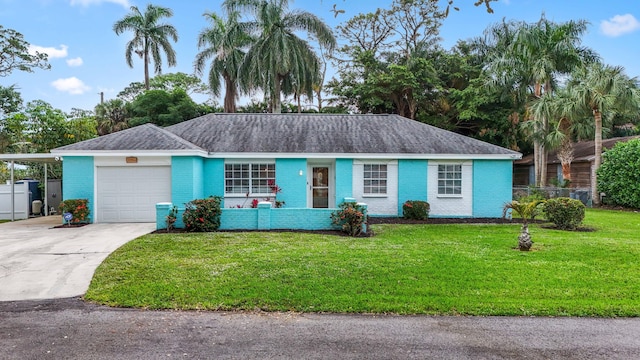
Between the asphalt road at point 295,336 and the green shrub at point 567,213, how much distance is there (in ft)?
27.5

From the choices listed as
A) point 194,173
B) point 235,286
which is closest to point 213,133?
point 194,173

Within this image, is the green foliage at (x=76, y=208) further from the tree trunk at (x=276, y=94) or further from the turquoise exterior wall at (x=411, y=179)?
the tree trunk at (x=276, y=94)

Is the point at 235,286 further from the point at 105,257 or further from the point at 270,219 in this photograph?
the point at 270,219

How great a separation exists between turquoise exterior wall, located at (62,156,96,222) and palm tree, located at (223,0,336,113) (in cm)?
1431

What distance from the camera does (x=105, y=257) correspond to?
8.27m

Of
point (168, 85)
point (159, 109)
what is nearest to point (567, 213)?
point (159, 109)

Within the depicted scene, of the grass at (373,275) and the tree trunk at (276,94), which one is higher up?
the tree trunk at (276,94)

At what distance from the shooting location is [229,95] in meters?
31.5

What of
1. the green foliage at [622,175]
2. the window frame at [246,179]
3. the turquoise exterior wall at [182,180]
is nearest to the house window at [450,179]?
the window frame at [246,179]

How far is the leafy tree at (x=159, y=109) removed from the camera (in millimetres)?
29844

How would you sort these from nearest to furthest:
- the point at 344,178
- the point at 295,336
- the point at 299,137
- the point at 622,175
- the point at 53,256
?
the point at 295,336 < the point at 53,256 < the point at 344,178 < the point at 299,137 < the point at 622,175

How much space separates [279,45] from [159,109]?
1154 cm

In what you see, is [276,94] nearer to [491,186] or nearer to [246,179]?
[246,179]

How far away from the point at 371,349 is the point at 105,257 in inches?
250
